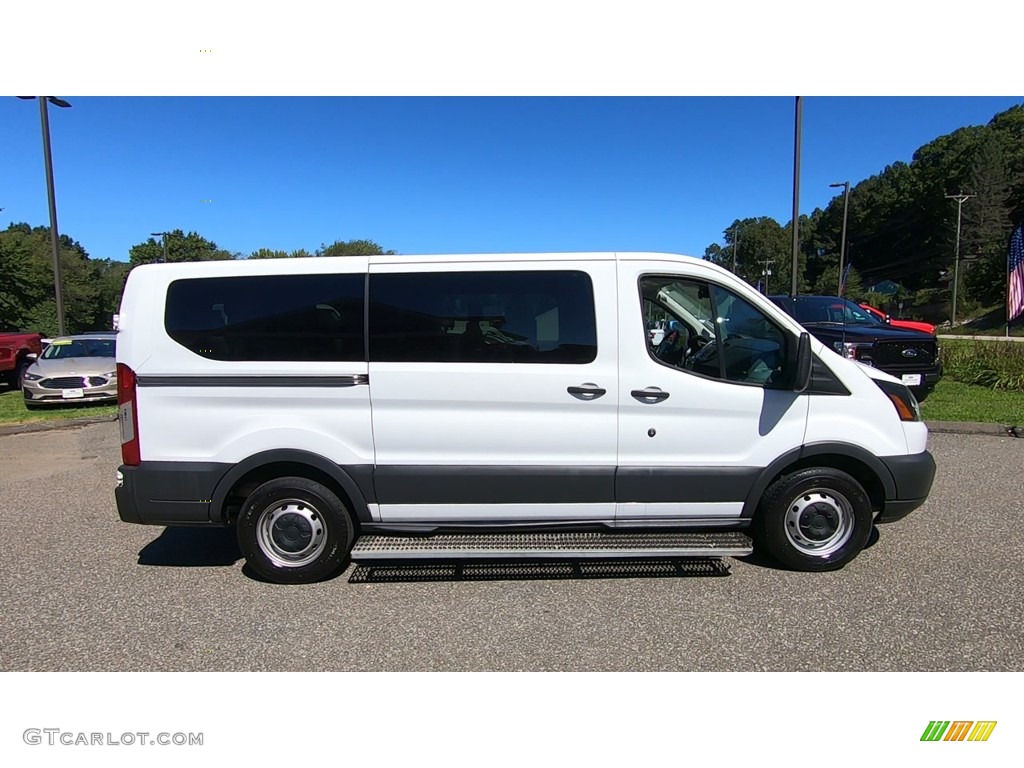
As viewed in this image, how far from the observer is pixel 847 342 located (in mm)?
8734

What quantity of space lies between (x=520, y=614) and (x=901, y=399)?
284cm

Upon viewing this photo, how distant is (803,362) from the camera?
3637 mm

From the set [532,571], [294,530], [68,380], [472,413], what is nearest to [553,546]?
[532,571]

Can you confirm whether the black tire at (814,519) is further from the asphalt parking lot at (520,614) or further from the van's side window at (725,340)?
the van's side window at (725,340)

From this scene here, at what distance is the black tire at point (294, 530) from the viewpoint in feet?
12.3

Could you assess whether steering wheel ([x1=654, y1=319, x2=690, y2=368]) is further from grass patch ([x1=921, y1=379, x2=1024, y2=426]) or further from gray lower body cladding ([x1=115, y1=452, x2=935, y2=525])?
grass patch ([x1=921, y1=379, x2=1024, y2=426])

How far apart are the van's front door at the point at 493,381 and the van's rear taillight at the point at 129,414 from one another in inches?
58.2

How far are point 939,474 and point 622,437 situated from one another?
4.51m

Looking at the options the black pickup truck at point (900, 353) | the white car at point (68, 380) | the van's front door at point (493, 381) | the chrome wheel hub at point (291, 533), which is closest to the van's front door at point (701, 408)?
the van's front door at point (493, 381)


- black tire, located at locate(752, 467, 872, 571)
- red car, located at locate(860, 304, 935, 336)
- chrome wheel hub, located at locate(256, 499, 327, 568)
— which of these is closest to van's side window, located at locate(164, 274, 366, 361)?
chrome wheel hub, located at locate(256, 499, 327, 568)

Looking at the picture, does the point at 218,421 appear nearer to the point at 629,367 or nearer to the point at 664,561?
the point at 629,367

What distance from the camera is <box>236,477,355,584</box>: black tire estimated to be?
3.75 metres

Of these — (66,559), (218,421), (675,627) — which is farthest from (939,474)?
(66,559)
